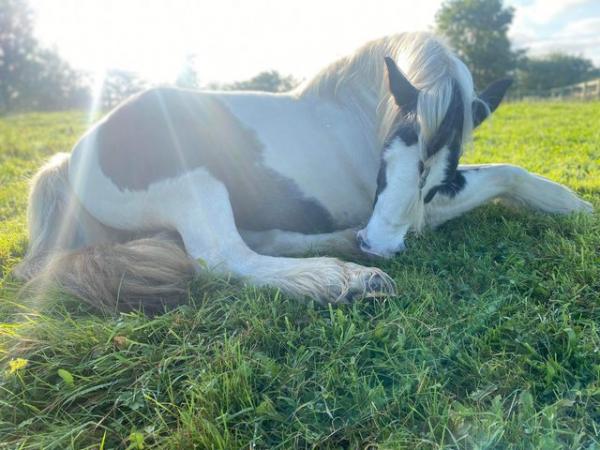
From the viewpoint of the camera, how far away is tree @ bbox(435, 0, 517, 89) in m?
41.8

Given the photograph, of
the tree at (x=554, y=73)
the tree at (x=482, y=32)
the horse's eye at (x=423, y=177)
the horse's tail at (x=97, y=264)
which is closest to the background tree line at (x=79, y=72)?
the tree at (x=482, y=32)

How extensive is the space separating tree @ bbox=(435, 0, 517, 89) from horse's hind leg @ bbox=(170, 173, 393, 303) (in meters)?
43.6

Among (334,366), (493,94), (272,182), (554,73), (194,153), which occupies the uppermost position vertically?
(493,94)

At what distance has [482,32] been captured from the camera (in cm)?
4297

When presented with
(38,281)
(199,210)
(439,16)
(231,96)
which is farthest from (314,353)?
(439,16)

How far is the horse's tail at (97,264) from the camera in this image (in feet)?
7.18

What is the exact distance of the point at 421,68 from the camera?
2.70m

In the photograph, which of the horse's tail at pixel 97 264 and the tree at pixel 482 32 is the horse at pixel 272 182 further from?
the tree at pixel 482 32

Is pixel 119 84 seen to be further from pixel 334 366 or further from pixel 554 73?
pixel 554 73

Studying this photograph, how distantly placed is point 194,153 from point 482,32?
4732 centimetres

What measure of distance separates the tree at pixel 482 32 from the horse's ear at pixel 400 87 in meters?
43.0

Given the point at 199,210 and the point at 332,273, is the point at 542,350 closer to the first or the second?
the point at 332,273

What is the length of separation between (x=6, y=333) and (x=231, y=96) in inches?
76.6

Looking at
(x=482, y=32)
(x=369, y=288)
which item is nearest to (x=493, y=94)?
(x=369, y=288)
